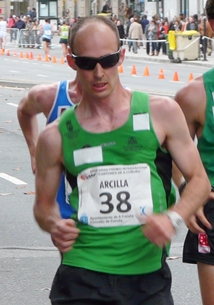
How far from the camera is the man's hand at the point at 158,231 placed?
2.99 m

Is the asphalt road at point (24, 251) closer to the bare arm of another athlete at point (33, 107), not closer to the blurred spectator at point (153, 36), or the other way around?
the bare arm of another athlete at point (33, 107)

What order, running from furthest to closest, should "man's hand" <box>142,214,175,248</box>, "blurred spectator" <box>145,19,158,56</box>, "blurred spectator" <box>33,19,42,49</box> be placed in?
"blurred spectator" <box>33,19,42,49</box>
"blurred spectator" <box>145,19,158,56</box>
"man's hand" <box>142,214,175,248</box>

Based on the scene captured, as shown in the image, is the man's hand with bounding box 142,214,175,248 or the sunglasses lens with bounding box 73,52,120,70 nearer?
the man's hand with bounding box 142,214,175,248

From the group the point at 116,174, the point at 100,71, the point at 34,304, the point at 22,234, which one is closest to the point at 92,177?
the point at 116,174

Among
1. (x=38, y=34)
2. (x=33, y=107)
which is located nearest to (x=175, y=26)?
(x=38, y=34)

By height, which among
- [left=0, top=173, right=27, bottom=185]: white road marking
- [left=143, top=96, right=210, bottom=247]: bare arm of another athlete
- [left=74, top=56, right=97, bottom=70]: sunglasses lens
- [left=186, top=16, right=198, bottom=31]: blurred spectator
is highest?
[left=74, top=56, right=97, bottom=70]: sunglasses lens

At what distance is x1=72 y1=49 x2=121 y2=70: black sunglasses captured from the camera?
3.21 m

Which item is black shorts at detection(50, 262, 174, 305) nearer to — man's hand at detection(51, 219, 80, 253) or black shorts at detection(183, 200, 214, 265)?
man's hand at detection(51, 219, 80, 253)

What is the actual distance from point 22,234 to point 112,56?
4.94 metres

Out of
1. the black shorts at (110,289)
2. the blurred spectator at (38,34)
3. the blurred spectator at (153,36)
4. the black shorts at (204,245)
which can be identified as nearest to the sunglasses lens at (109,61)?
the black shorts at (110,289)

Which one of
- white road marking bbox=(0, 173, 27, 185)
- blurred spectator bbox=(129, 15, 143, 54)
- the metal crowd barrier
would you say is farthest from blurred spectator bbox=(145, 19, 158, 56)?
white road marking bbox=(0, 173, 27, 185)

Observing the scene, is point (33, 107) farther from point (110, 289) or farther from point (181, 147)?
point (110, 289)

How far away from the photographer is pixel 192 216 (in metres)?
3.26

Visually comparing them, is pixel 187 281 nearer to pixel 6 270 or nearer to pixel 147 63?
pixel 6 270
